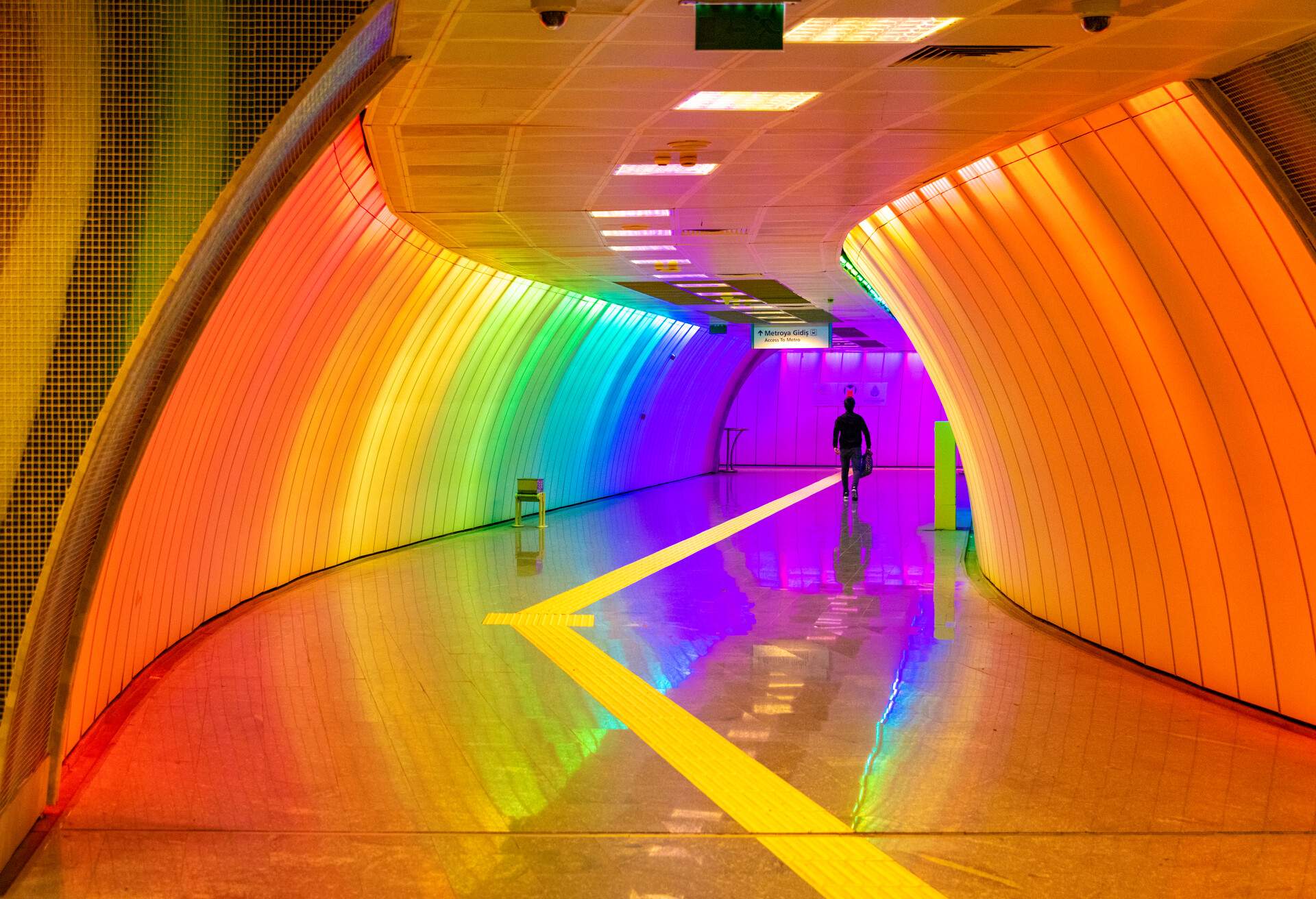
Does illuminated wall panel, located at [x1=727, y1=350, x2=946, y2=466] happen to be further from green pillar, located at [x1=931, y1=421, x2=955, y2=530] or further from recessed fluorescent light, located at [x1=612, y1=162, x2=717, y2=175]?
recessed fluorescent light, located at [x1=612, y1=162, x2=717, y2=175]

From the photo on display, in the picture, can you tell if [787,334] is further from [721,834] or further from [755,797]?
[721,834]

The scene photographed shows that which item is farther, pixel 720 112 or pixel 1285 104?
pixel 720 112

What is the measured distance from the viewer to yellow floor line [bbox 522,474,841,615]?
38.2 ft

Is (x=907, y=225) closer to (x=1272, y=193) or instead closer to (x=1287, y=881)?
(x=1272, y=193)

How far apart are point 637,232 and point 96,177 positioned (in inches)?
284

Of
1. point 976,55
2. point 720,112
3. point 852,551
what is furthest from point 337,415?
point 976,55

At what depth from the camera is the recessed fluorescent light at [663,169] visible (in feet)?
28.2

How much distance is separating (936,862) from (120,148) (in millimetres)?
4315

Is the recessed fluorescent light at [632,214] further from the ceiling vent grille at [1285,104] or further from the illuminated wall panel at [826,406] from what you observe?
the illuminated wall panel at [826,406]

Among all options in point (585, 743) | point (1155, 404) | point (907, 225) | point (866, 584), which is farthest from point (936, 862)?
point (866, 584)

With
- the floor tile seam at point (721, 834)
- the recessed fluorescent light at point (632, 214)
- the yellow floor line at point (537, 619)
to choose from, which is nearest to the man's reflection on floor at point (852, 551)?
the yellow floor line at point (537, 619)

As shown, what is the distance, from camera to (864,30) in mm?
5340

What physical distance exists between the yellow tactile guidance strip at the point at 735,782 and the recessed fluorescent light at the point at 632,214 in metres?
3.45

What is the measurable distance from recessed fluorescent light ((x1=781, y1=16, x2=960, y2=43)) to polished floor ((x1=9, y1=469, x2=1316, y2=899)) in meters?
3.38
